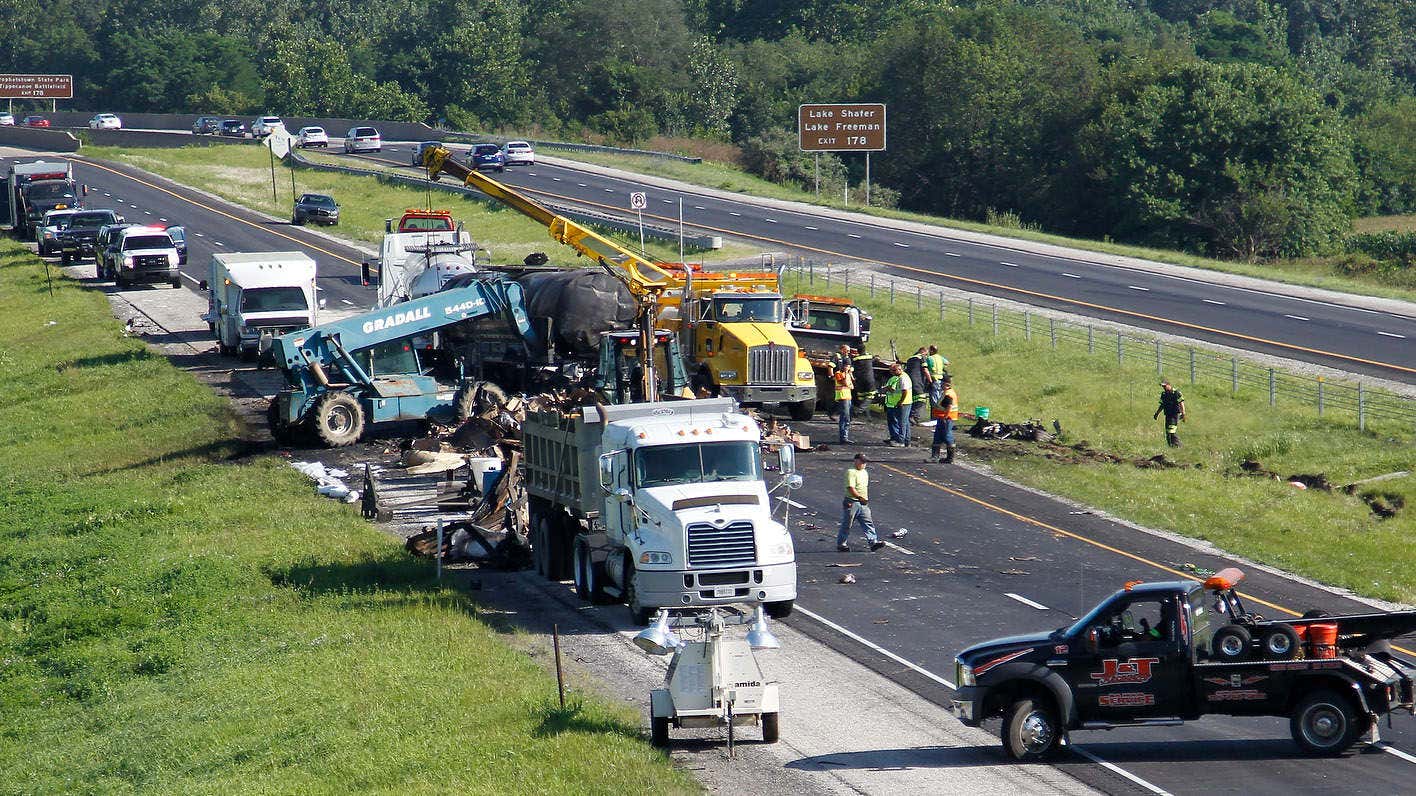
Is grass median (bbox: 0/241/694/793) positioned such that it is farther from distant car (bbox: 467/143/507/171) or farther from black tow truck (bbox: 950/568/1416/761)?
distant car (bbox: 467/143/507/171)

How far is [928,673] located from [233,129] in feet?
361

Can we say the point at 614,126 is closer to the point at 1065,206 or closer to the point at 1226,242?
the point at 1065,206

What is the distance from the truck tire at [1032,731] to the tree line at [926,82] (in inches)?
2672

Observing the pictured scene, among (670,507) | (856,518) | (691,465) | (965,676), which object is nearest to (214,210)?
(856,518)

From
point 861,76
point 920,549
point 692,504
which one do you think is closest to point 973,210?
point 861,76

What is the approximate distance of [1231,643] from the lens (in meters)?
15.8

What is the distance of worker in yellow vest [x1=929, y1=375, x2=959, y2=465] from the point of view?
32.7 metres

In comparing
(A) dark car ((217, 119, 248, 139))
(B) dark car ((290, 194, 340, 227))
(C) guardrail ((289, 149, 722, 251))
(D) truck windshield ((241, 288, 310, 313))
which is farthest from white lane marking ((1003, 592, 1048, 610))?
(A) dark car ((217, 119, 248, 139))

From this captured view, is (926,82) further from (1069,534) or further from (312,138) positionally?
(1069,534)

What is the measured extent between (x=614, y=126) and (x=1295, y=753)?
113 m

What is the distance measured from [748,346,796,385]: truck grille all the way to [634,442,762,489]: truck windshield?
1476 centimetres

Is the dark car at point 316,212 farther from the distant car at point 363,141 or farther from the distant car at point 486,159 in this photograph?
the distant car at point 363,141

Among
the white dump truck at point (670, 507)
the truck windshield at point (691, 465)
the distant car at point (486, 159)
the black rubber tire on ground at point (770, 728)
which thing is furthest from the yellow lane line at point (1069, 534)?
the distant car at point (486, 159)

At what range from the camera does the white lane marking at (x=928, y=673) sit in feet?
50.2
